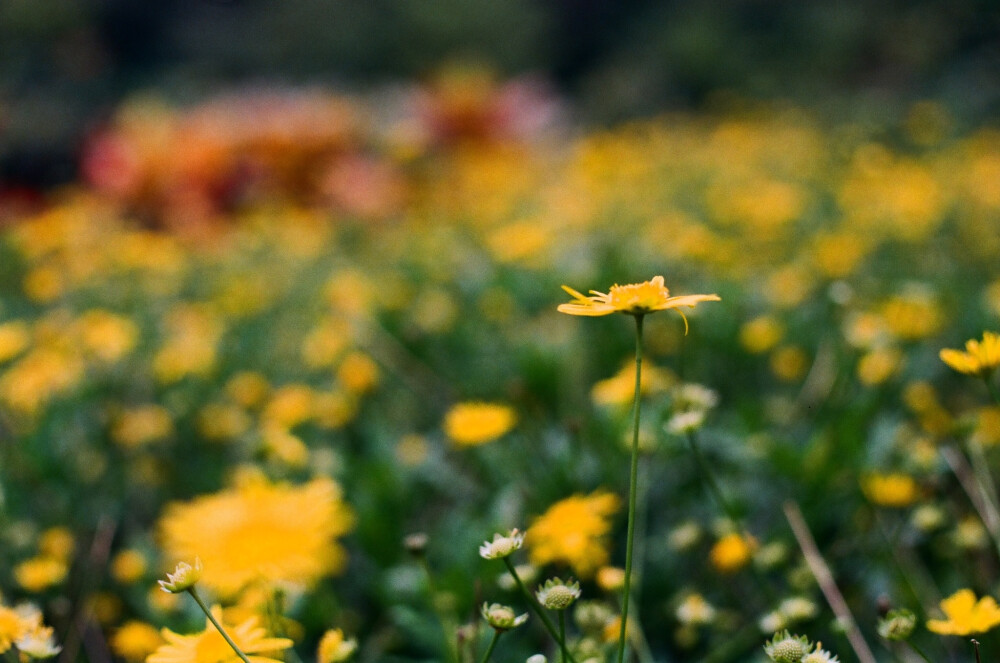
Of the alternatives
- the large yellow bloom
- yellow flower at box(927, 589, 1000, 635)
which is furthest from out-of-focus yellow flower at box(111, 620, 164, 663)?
yellow flower at box(927, 589, 1000, 635)

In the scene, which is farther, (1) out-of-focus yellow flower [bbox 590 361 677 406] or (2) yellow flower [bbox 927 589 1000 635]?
(1) out-of-focus yellow flower [bbox 590 361 677 406]

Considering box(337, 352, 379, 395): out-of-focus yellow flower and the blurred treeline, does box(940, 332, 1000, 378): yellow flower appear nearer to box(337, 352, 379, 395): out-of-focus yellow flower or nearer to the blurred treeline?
box(337, 352, 379, 395): out-of-focus yellow flower

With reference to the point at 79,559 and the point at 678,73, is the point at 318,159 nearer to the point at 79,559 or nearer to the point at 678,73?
the point at 79,559

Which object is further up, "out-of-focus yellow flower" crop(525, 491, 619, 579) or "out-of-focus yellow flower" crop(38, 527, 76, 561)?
"out-of-focus yellow flower" crop(525, 491, 619, 579)

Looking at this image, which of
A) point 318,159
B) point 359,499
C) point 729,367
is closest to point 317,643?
point 359,499

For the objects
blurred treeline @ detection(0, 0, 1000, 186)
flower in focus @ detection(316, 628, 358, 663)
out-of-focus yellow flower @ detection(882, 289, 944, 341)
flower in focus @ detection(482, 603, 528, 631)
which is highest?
flower in focus @ detection(482, 603, 528, 631)

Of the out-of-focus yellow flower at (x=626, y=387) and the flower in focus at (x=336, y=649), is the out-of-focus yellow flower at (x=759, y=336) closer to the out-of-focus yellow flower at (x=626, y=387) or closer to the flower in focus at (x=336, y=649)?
the out-of-focus yellow flower at (x=626, y=387)

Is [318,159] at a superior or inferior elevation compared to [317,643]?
inferior
